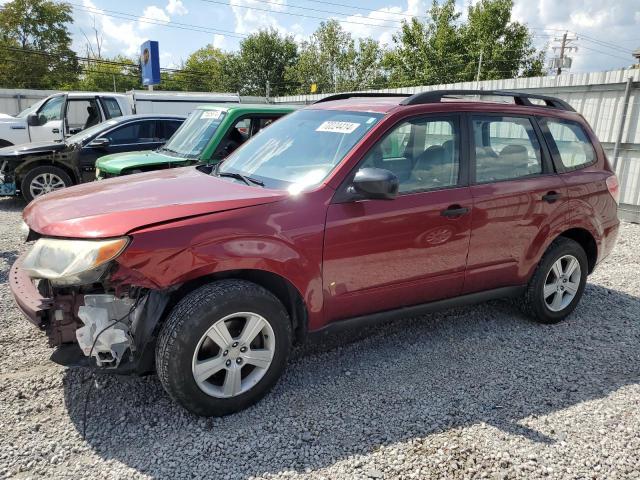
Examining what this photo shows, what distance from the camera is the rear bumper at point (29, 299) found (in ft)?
8.32

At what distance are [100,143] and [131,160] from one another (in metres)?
2.29

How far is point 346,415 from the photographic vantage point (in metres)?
2.86

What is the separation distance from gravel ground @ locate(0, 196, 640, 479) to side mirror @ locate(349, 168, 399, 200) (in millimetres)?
1274

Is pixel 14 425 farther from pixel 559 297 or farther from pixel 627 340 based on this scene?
pixel 627 340

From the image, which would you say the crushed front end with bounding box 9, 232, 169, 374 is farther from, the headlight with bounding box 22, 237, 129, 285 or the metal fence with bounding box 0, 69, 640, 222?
the metal fence with bounding box 0, 69, 640, 222

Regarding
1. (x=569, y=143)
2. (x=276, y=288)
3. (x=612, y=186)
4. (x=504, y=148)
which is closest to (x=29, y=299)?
(x=276, y=288)

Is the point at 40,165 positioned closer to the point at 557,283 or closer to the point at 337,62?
the point at 557,283

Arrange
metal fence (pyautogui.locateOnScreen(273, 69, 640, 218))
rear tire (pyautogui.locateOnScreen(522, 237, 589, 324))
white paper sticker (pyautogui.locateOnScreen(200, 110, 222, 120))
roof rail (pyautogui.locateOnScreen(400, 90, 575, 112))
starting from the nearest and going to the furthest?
roof rail (pyautogui.locateOnScreen(400, 90, 575, 112)), rear tire (pyautogui.locateOnScreen(522, 237, 589, 324)), white paper sticker (pyautogui.locateOnScreen(200, 110, 222, 120)), metal fence (pyautogui.locateOnScreen(273, 69, 640, 218))

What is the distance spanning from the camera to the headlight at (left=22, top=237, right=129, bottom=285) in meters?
2.37

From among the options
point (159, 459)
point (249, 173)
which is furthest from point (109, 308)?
point (249, 173)

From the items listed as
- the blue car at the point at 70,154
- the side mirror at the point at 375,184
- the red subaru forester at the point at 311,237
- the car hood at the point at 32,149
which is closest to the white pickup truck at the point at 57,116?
the blue car at the point at 70,154

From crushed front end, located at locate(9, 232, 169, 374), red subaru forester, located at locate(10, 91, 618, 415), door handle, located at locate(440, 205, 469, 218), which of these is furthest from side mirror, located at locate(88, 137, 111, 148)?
door handle, located at locate(440, 205, 469, 218)

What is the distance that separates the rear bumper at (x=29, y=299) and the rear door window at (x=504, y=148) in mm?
2920

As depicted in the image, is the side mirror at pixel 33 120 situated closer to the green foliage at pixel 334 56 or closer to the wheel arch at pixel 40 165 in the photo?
the wheel arch at pixel 40 165
